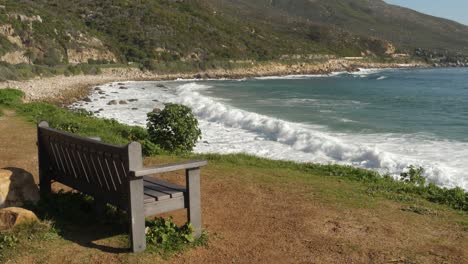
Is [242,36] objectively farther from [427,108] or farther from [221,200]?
[221,200]

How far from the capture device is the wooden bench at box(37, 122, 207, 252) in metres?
4.56

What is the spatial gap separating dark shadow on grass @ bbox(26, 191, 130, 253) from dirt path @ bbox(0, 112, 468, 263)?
19cm

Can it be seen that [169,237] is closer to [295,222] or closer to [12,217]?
[12,217]

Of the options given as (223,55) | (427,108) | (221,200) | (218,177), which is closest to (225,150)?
(218,177)

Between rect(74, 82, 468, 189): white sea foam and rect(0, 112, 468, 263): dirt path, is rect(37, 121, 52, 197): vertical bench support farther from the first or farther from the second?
rect(74, 82, 468, 189): white sea foam

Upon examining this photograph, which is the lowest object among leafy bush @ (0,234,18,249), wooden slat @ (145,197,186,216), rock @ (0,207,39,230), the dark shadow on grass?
the dark shadow on grass

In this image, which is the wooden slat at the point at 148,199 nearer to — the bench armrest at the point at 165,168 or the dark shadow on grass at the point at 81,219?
the bench armrest at the point at 165,168

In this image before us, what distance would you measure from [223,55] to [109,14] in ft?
62.7

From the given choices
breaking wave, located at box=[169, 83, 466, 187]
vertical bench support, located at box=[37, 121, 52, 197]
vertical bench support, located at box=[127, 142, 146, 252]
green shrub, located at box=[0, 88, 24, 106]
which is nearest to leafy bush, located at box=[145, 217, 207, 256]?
vertical bench support, located at box=[127, 142, 146, 252]

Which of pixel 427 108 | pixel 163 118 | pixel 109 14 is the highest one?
pixel 109 14

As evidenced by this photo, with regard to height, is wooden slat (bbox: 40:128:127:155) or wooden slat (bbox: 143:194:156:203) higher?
wooden slat (bbox: 40:128:127:155)

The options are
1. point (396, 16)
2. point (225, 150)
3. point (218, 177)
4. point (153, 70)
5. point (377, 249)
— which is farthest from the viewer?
point (396, 16)

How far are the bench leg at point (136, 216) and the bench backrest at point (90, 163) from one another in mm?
89

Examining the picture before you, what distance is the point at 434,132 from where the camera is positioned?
68.7ft
